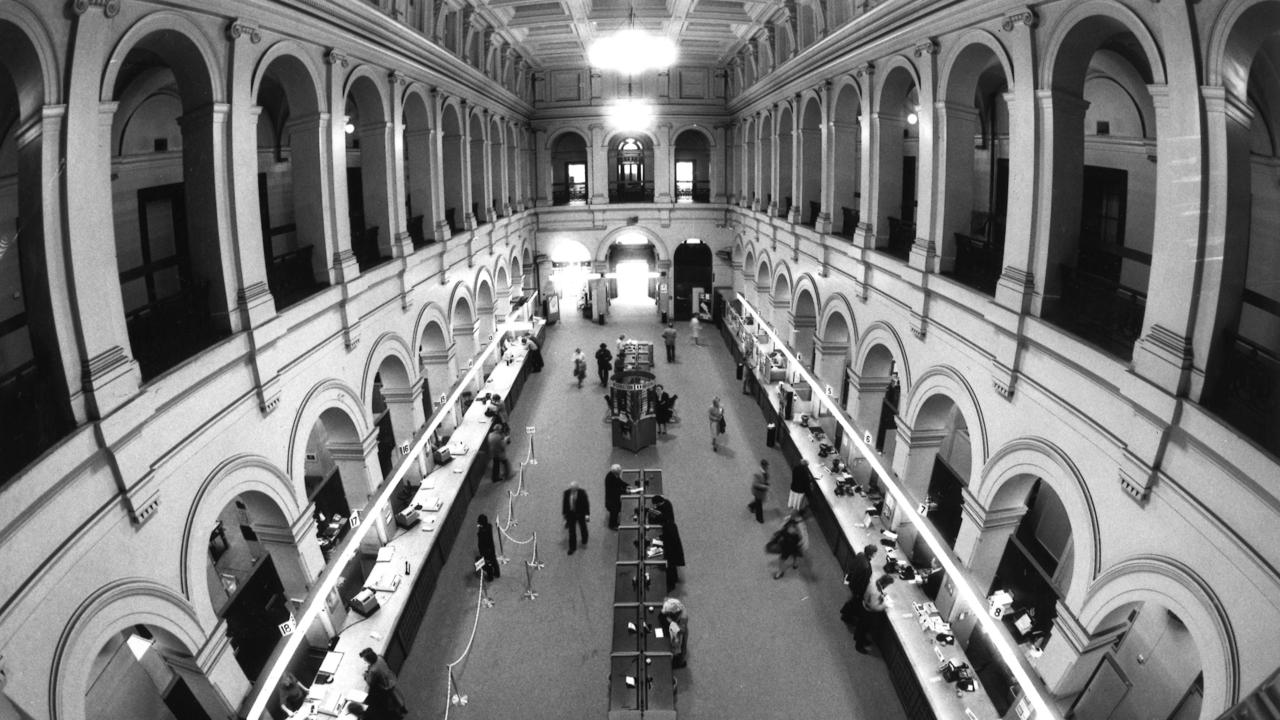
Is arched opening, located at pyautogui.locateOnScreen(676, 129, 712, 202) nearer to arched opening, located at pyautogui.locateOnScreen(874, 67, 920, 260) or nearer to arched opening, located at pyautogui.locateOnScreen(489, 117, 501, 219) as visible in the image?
arched opening, located at pyautogui.locateOnScreen(489, 117, 501, 219)

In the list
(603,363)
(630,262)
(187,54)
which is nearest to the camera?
(187,54)

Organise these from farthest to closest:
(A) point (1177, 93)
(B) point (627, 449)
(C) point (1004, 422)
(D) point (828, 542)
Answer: (B) point (627, 449), (D) point (828, 542), (C) point (1004, 422), (A) point (1177, 93)

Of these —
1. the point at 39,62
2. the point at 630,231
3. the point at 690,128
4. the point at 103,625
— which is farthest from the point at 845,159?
the point at 630,231

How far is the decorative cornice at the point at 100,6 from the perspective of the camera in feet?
15.4

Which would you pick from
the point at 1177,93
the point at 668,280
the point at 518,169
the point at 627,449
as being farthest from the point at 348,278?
the point at 668,280

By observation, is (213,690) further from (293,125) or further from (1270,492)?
(1270,492)

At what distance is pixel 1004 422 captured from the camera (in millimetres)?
7555

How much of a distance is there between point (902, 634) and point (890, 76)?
285 inches

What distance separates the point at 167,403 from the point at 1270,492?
24.7 ft

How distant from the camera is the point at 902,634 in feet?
27.9

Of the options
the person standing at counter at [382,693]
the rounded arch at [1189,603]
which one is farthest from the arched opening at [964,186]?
the person standing at counter at [382,693]

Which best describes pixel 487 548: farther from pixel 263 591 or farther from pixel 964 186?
pixel 964 186

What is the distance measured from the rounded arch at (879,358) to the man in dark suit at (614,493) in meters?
4.17

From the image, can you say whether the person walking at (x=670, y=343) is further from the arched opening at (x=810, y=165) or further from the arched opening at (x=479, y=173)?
the arched opening at (x=810, y=165)
